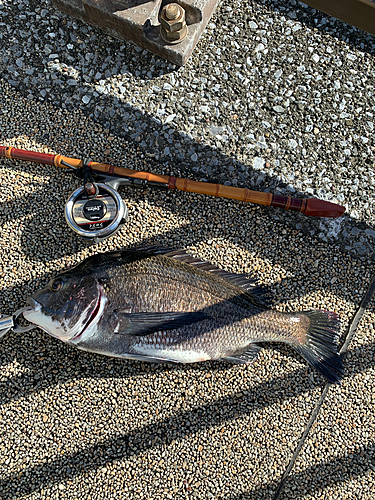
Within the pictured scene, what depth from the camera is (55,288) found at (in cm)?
288

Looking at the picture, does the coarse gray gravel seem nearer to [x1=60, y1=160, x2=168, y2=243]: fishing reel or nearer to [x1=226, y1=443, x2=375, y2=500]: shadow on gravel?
[x1=226, y1=443, x2=375, y2=500]: shadow on gravel

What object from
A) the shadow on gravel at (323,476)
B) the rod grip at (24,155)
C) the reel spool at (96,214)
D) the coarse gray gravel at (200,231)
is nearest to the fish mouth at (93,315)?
the coarse gray gravel at (200,231)

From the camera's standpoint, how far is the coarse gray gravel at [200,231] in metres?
3.15

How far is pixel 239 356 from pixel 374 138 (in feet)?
7.39

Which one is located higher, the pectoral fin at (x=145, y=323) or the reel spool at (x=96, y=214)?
the reel spool at (x=96, y=214)

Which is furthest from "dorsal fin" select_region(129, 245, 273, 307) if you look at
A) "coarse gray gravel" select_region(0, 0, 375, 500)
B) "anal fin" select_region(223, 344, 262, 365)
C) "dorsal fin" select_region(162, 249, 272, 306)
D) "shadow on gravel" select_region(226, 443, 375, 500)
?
"shadow on gravel" select_region(226, 443, 375, 500)

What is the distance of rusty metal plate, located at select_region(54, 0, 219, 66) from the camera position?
11.5ft

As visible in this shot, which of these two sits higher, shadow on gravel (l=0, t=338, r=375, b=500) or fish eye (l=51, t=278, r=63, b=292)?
fish eye (l=51, t=278, r=63, b=292)

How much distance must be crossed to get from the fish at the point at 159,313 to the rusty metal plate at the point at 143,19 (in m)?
1.86

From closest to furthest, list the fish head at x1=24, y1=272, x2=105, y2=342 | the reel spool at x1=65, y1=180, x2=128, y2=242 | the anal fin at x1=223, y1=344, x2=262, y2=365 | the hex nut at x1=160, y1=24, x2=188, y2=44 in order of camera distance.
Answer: the fish head at x1=24, y1=272, x2=105, y2=342 < the anal fin at x1=223, y1=344, x2=262, y2=365 < the reel spool at x1=65, y1=180, x2=128, y2=242 < the hex nut at x1=160, y1=24, x2=188, y2=44

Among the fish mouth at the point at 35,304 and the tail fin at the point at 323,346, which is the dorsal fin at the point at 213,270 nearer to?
the tail fin at the point at 323,346

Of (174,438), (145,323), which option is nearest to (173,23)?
(145,323)

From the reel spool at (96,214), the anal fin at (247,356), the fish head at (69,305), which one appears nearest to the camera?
the fish head at (69,305)

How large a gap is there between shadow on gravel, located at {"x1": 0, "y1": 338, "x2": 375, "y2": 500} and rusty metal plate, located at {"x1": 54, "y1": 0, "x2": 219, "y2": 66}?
107 inches
